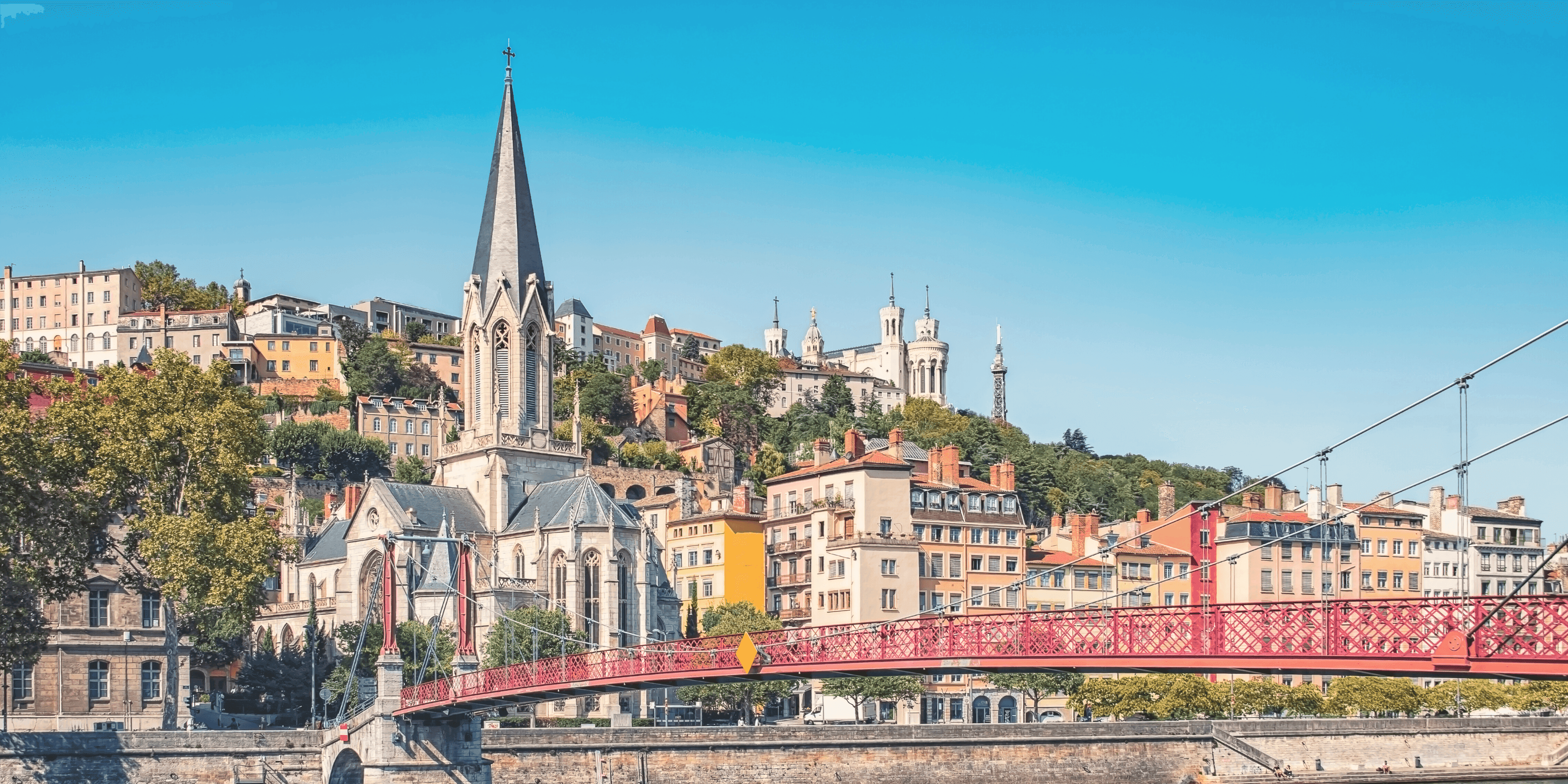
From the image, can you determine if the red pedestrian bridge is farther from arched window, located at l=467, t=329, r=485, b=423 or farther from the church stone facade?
arched window, located at l=467, t=329, r=485, b=423

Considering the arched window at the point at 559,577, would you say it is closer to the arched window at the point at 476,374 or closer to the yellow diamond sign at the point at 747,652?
the arched window at the point at 476,374

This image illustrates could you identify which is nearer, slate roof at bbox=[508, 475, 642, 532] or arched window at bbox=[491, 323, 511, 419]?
slate roof at bbox=[508, 475, 642, 532]

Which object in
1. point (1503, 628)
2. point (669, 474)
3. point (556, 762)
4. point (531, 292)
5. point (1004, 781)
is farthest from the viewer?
point (669, 474)

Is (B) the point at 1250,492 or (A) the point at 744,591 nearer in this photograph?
(A) the point at 744,591

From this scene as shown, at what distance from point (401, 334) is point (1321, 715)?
9835cm

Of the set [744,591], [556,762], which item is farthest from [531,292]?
[556,762]

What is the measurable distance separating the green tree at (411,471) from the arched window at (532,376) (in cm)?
2642

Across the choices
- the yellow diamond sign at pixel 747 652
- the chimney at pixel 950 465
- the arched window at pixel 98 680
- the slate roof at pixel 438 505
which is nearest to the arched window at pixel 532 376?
the slate roof at pixel 438 505

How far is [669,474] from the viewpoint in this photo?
118250 millimetres

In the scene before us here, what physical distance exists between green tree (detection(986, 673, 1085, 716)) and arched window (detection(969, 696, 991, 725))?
727 millimetres

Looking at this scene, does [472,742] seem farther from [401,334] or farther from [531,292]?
[401,334]

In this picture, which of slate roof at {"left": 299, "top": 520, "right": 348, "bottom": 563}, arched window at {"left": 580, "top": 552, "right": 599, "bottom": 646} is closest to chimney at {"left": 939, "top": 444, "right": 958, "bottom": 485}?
arched window at {"left": 580, "top": 552, "right": 599, "bottom": 646}

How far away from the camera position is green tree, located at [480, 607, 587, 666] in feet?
231

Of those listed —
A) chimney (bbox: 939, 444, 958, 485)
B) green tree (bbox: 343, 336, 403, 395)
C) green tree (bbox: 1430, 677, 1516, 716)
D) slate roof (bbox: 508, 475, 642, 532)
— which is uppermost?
green tree (bbox: 343, 336, 403, 395)
